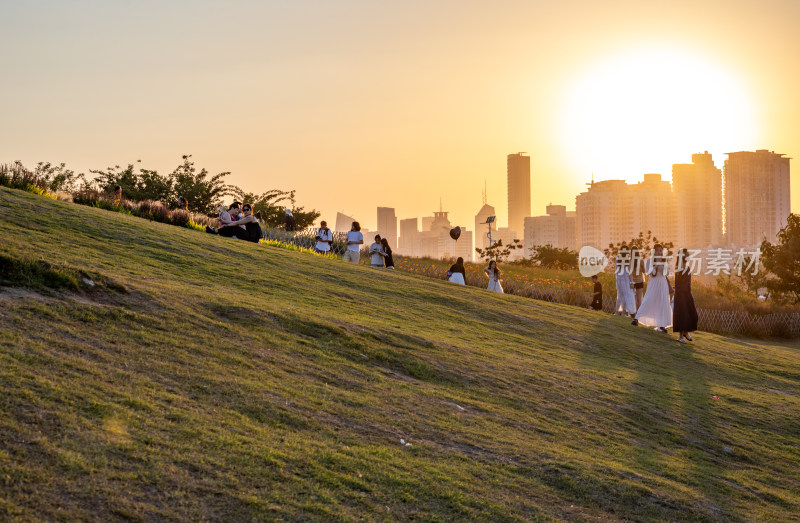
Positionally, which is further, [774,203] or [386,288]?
[774,203]

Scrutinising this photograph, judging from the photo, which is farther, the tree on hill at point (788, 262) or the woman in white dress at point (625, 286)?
the tree on hill at point (788, 262)

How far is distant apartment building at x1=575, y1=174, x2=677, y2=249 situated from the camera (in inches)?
6491

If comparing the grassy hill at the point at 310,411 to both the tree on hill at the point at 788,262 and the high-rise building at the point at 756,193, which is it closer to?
the tree on hill at the point at 788,262

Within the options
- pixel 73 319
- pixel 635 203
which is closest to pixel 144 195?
pixel 73 319

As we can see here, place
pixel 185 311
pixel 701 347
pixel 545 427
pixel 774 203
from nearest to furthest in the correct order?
pixel 545 427, pixel 185 311, pixel 701 347, pixel 774 203

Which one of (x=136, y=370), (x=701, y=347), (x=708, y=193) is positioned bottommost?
(x=701, y=347)

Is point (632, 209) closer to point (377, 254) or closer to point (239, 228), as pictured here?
point (377, 254)

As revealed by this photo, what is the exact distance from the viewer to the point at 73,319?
7.59m

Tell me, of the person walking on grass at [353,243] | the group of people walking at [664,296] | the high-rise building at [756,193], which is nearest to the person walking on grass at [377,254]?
the person walking on grass at [353,243]

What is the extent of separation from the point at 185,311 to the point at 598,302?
801 inches

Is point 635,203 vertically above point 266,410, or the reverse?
point 635,203

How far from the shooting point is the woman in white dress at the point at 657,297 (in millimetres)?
19625

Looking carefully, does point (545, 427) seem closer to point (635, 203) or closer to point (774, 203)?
point (635, 203)

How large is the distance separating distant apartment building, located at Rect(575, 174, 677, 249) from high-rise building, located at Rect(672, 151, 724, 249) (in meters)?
9.45
